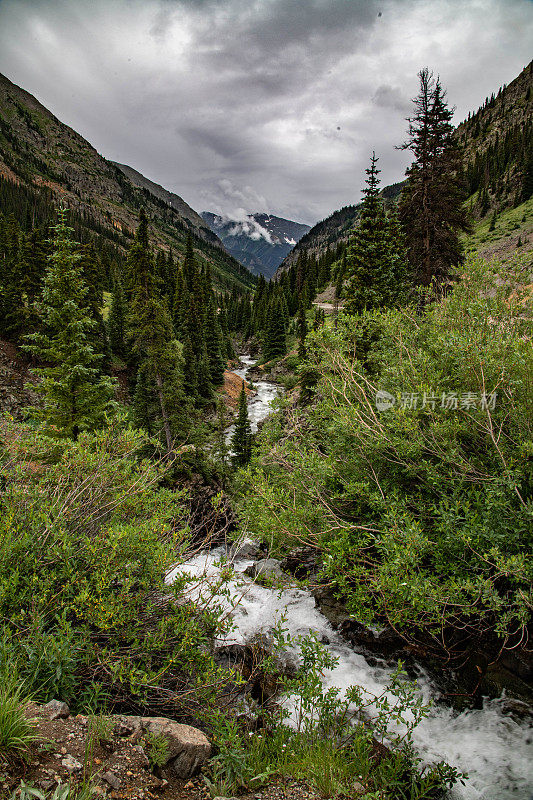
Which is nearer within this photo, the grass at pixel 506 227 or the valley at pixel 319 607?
the valley at pixel 319 607

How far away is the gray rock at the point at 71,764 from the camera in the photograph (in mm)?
2812

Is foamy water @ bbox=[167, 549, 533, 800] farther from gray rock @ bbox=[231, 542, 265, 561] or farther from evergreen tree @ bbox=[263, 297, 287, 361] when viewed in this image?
evergreen tree @ bbox=[263, 297, 287, 361]

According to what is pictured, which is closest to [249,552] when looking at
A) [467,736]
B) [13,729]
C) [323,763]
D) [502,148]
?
[467,736]

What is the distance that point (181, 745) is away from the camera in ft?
11.7

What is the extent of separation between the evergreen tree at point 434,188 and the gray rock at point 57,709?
21.3 meters

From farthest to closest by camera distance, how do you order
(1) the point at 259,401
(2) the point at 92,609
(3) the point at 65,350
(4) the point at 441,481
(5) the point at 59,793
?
(1) the point at 259,401, (3) the point at 65,350, (4) the point at 441,481, (2) the point at 92,609, (5) the point at 59,793

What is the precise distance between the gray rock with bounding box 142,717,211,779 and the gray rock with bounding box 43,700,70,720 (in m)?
0.85

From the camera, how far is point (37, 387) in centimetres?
1233

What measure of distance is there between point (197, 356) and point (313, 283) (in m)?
50.7

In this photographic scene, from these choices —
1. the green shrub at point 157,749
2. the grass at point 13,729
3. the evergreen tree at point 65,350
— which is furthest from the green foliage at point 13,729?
the evergreen tree at point 65,350

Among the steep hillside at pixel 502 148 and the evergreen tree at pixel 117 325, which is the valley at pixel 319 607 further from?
the steep hillside at pixel 502 148

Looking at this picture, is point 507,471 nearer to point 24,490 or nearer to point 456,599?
point 456,599

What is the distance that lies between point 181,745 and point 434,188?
23.8m

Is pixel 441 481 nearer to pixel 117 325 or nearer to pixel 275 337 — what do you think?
pixel 117 325
